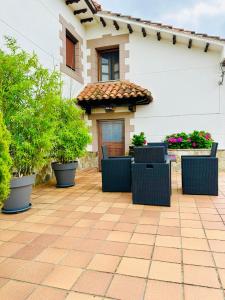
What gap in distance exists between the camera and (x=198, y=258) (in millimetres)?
2033

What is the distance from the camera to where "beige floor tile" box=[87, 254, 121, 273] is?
1898mm

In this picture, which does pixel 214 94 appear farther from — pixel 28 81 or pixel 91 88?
pixel 28 81

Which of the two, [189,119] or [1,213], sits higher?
[189,119]

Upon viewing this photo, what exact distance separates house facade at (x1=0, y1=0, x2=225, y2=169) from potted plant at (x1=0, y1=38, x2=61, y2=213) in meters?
2.75

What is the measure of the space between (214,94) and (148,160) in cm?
450

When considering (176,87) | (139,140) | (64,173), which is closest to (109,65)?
(176,87)

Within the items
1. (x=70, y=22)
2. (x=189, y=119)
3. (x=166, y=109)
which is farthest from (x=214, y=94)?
(x=70, y=22)

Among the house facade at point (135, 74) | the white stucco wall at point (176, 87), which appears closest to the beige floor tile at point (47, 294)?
the house facade at point (135, 74)

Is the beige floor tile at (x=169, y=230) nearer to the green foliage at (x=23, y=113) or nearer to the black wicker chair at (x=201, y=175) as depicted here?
the black wicker chair at (x=201, y=175)

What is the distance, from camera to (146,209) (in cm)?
346

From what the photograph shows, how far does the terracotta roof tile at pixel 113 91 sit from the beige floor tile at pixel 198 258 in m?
5.32

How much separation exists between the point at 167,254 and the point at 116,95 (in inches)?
221

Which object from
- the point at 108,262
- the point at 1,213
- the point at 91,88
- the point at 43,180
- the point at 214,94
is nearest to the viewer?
the point at 108,262

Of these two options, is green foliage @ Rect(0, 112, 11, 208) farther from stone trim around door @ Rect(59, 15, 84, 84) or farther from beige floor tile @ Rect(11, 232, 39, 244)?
stone trim around door @ Rect(59, 15, 84, 84)
